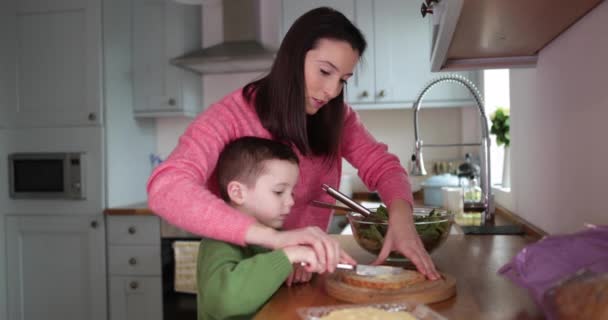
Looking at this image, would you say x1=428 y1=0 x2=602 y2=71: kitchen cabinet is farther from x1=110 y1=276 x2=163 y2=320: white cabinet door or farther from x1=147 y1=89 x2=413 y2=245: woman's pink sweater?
x1=110 y1=276 x2=163 y2=320: white cabinet door

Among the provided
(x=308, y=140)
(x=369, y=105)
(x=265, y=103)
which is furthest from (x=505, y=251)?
(x=369, y=105)

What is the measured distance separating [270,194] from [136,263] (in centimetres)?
194

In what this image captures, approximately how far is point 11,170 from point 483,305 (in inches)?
108

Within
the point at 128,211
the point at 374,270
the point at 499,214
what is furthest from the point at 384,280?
the point at 128,211

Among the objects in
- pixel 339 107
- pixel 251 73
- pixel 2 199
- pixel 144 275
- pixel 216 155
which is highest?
pixel 251 73

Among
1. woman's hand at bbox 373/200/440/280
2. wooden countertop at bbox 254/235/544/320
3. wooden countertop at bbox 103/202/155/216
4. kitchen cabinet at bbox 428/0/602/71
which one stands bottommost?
wooden countertop at bbox 103/202/155/216

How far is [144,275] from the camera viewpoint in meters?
2.71

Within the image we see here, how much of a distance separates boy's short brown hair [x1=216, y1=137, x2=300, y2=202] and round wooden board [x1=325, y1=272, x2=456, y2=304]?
28cm

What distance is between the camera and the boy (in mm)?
793

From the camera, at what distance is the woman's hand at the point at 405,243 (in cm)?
93

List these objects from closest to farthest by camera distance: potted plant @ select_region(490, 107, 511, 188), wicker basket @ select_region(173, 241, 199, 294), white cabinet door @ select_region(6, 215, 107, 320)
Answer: potted plant @ select_region(490, 107, 511, 188) → wicker basket @ select_region(173, 241, 199, 294) → white cabinet door @ select_region(6, 215, 107, 320)

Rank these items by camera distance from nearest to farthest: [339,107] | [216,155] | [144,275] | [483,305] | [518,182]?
[483,305]
[216,155]
[339,107]
[518,182]
[144,275]

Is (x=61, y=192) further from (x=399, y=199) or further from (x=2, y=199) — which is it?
(x=399, y=199)

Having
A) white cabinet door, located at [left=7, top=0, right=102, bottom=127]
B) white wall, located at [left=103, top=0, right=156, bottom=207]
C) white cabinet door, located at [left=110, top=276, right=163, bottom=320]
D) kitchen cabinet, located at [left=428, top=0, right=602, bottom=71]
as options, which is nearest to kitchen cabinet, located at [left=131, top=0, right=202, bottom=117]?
white wall, located at [left=103, top=0, right=156, bottom=207]
